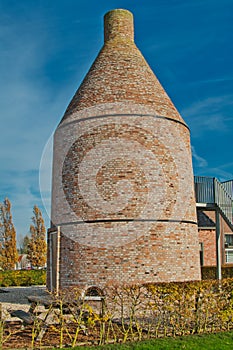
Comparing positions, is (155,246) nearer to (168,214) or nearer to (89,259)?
(168,214)

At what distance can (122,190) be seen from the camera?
1289 cm

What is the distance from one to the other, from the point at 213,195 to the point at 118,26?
7.82 meters

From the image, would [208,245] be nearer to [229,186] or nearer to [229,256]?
[229,256]

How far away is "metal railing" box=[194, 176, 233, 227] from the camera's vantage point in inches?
674

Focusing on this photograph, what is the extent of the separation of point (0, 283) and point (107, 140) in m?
16.9

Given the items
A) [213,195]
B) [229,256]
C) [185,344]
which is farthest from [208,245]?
[185,344]

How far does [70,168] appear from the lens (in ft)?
45.7

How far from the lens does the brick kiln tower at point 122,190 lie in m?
12.6

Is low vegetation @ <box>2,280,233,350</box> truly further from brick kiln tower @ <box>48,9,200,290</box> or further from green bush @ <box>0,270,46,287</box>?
green bush @ <box>0,270,46,287</box>

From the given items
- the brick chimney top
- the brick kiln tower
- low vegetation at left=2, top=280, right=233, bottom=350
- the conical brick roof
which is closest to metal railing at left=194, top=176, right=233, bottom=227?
the brick kiln tower

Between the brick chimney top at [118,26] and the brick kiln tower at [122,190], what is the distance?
2.18m

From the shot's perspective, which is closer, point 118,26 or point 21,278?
point 118,26

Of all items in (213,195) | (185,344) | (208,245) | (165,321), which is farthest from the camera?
(208,245)

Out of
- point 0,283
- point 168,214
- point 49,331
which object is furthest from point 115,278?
point 0,283
